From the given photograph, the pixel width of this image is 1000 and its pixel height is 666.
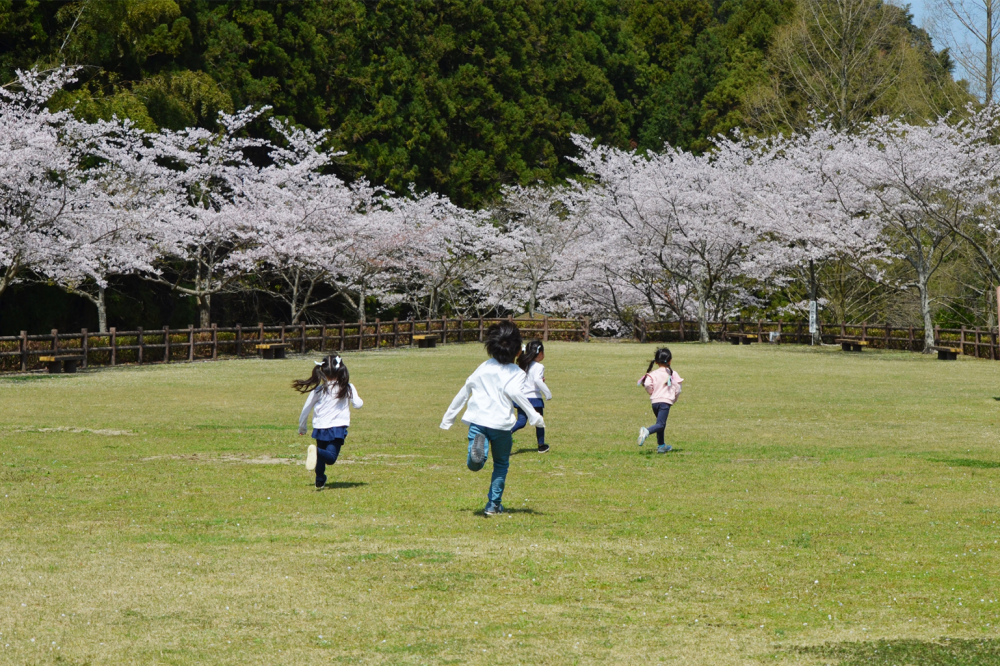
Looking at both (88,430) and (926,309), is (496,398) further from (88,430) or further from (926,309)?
(926,309)

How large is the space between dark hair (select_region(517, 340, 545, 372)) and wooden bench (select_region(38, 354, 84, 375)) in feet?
54.7

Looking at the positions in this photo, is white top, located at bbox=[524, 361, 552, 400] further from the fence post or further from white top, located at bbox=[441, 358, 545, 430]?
the fence post

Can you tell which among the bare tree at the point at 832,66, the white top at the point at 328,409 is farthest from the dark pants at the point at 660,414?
the bare tree at the point at 832,66

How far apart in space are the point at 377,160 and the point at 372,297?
561cm

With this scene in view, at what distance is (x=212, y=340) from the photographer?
108 feet

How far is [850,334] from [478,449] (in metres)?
34.9

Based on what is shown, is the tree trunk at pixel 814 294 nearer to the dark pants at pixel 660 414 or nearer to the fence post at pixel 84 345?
the fence post at pixel 84 345

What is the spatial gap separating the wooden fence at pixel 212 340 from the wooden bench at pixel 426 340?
513 millimetres

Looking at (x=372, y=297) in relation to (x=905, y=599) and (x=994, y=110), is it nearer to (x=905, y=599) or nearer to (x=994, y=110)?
(x=994, y=110)

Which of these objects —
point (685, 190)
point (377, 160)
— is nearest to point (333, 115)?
point (377, 160)

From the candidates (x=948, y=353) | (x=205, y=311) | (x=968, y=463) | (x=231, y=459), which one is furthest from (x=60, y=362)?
(x=948, y=353)

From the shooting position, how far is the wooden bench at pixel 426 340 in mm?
40406

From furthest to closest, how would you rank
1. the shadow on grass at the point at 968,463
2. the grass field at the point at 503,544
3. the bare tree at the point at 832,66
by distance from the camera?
the bare tree at the point at 832,66, the shadow on grass at the point at 968,463, the grass field at the point at 503,544

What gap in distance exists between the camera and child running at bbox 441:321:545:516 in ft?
30.1
